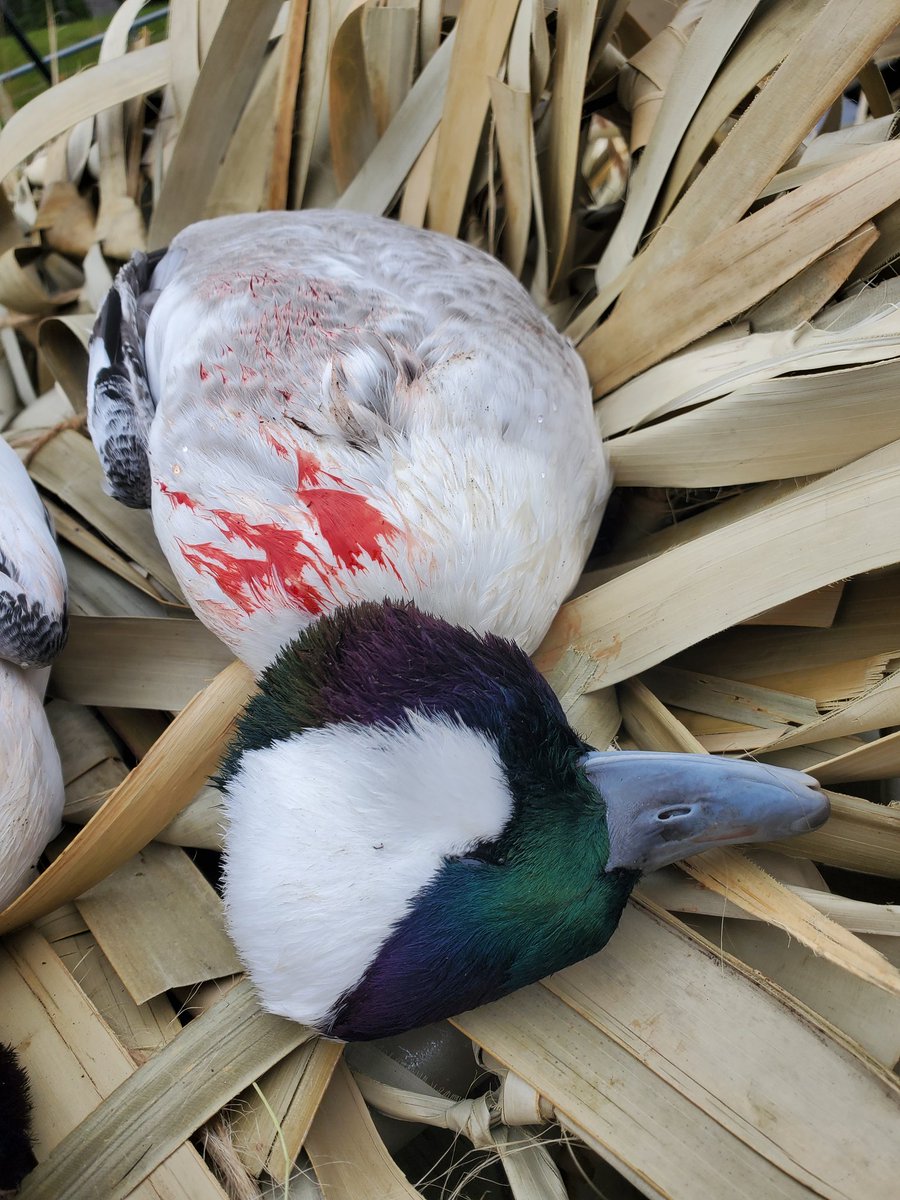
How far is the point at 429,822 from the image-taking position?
0.97m

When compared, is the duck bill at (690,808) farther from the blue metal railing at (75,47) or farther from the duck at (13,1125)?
the blue metal railing at (75,47)

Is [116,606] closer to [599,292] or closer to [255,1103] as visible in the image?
[255,1103]

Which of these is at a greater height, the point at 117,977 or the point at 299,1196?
the point at 117,977

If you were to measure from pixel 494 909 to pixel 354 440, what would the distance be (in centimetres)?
59

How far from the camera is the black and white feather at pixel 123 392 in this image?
142 centimetres

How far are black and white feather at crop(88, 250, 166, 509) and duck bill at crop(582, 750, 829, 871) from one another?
84 centimetres

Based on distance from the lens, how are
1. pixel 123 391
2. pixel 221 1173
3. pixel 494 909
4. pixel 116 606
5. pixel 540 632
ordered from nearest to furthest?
1. pixel 494 909
2. pixel 221 1173
3. pixel 540 632
4. pixel 123 391
5. pixel 116 606

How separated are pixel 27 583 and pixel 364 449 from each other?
509 millimetres

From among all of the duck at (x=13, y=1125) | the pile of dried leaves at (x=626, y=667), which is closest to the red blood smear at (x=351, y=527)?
the pile of dried leaves at (x=626, y=667)

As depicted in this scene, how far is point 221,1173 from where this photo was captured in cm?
110

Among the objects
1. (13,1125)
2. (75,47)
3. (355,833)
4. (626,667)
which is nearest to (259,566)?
(355,833)

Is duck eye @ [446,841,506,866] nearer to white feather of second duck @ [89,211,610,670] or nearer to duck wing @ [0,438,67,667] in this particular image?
white feather of second duck @ [89,211,610,670]

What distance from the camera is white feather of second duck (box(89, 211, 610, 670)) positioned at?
1124mm

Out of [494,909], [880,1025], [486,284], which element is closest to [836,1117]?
[880,1025]
